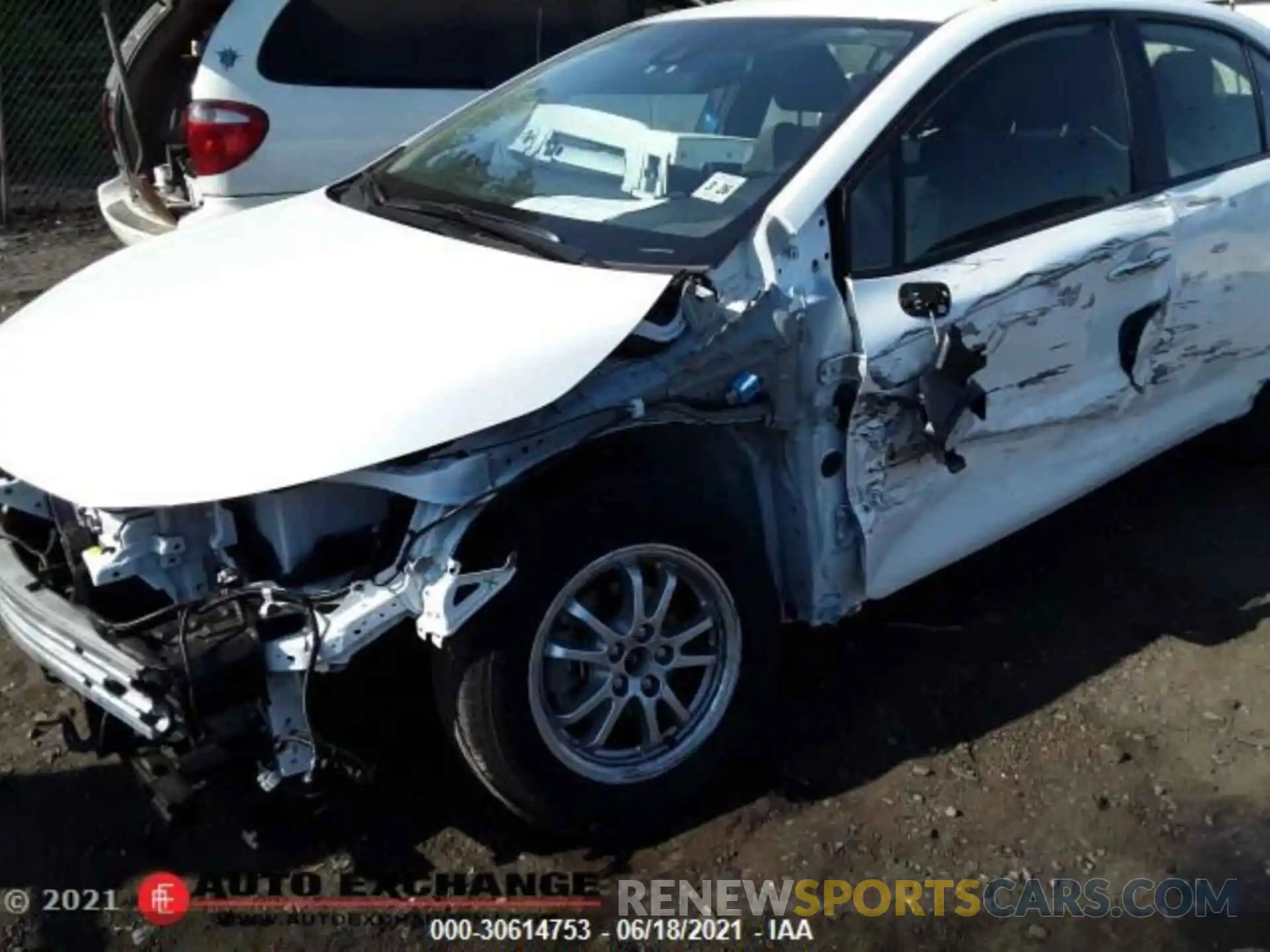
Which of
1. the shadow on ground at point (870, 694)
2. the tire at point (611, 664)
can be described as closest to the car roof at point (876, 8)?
the tire at point (611, 664)

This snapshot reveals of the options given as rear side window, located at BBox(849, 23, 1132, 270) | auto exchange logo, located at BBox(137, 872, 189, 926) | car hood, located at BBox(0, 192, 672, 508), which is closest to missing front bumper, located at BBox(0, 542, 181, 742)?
car hood, located at BBox(0, 192, 672, 508)

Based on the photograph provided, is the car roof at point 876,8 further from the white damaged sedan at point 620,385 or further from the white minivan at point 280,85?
the white minivan at point 280,85

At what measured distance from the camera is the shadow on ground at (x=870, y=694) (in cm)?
318

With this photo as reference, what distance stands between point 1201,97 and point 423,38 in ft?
11.3

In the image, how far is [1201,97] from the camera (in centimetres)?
439

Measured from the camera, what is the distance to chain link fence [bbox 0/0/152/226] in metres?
11.0

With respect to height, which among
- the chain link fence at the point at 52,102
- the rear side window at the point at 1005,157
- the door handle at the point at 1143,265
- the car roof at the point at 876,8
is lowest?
the chain link fence at the point at 52,102

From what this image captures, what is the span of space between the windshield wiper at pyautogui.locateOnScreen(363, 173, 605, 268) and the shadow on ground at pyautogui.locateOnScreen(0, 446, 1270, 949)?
1012mm

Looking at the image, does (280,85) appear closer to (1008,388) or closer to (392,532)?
(392,532)

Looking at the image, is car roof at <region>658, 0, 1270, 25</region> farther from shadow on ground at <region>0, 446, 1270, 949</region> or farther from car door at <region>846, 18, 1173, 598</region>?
shadow on ground at <region>0, 446, 1270, 949</region>

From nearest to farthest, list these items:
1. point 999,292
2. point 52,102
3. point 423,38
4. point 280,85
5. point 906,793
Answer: point 906,793, point 999,292, point 280,85, point 423,38, point 52,102

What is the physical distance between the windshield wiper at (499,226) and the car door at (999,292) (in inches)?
27.0

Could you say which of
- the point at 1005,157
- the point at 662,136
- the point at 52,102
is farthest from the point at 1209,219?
the point at 52,102

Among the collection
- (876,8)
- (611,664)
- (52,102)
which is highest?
(876,8)
